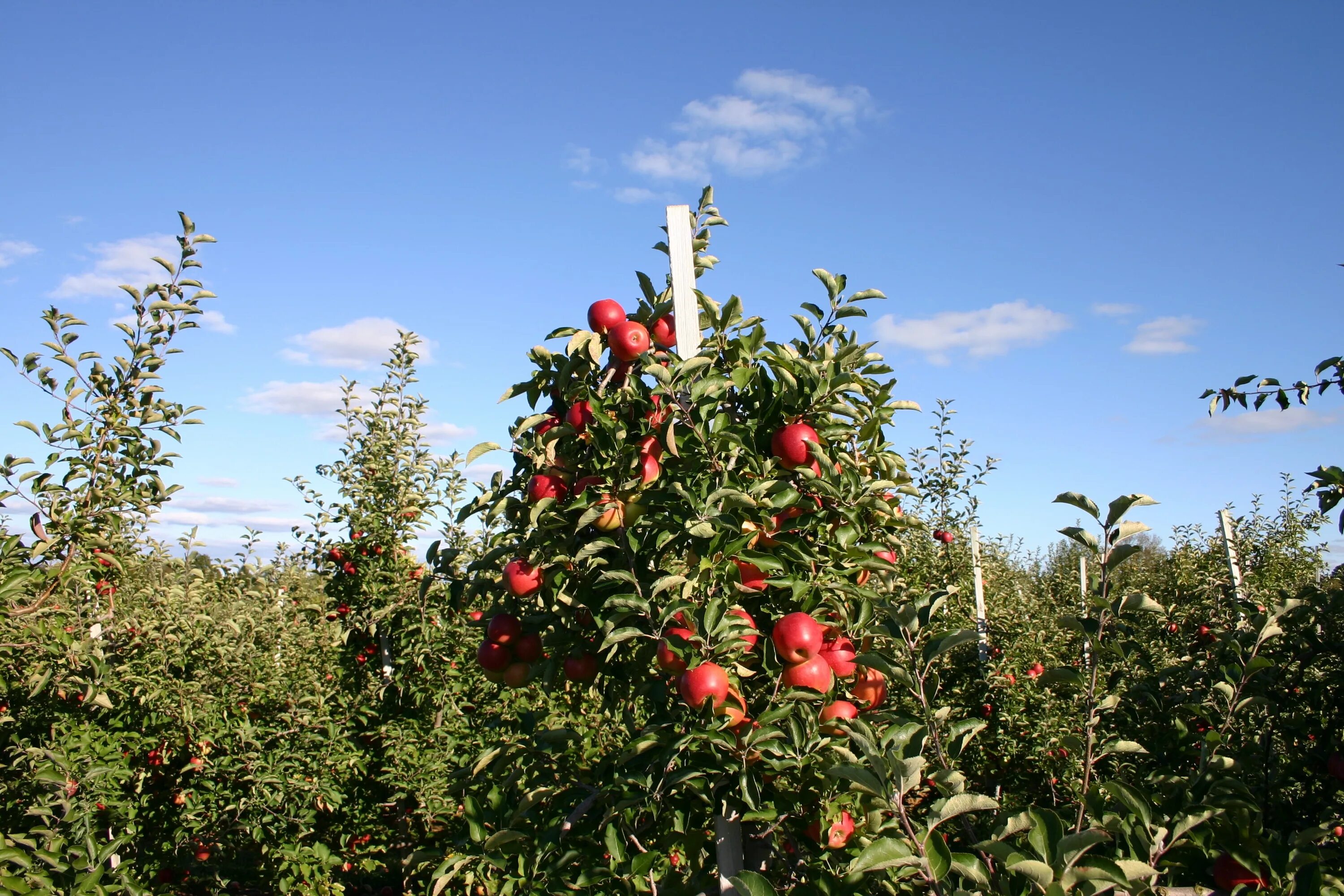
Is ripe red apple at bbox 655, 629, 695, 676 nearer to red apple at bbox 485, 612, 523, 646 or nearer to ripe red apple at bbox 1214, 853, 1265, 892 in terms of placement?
red apple at bbox 485, 612, 523, 646

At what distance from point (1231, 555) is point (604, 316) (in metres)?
6.96

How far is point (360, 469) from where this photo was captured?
5.59 metres

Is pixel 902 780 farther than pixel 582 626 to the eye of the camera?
No

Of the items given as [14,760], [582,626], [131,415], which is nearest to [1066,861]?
[582,626]

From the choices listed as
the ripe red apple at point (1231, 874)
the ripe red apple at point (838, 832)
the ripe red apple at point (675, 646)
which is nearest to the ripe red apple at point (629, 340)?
the ripe red apple at point (675, 646)

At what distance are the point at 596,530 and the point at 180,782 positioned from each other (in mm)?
4305

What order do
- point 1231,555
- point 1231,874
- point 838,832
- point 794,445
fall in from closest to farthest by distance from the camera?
point 1231,874 < point 838,832 < point 794,445 < point 1231,555

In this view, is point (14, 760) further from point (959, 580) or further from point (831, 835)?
point (959, 580)

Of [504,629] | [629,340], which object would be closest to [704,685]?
[504,629]

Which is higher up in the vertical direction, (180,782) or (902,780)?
(902,780)

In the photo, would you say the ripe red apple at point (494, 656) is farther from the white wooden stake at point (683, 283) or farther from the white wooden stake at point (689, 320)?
the white wooden stake at point (683, 283)

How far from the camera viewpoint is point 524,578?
1897 millimetres

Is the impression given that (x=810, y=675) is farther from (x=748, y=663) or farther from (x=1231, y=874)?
(x=1231, y=874)

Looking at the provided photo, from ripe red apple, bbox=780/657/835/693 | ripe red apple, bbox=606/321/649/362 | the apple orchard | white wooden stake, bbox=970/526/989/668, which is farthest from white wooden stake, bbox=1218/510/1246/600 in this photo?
ripe red apple, bbox=606/321/649/362
